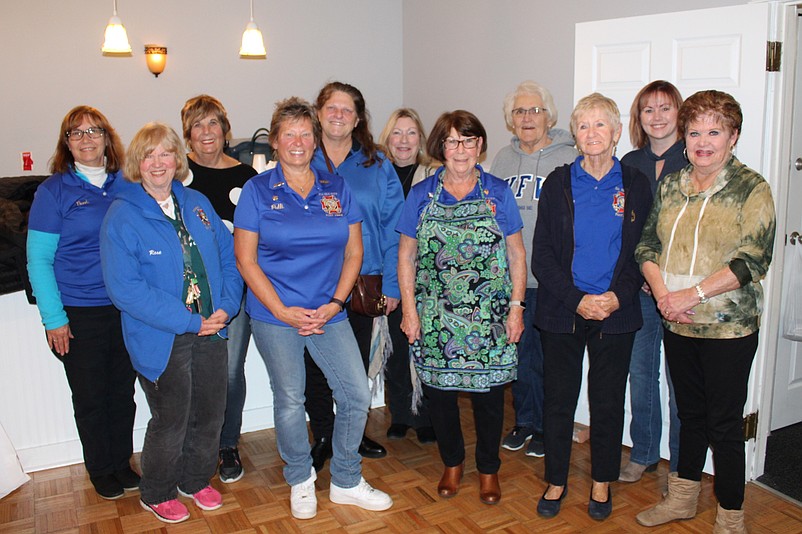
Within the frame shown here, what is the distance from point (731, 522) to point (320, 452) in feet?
5.52

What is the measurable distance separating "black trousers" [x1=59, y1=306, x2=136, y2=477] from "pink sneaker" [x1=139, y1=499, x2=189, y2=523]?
0.32 m

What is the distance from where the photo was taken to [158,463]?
2.70 meters

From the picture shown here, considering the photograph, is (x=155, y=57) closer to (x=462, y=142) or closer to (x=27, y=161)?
(x=27, y=161)

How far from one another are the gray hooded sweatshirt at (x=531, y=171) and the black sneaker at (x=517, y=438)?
0.77 m

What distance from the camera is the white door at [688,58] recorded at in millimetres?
2848

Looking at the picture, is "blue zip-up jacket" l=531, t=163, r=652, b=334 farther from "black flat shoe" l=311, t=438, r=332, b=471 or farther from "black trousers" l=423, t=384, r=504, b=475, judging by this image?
"black flat shoe" l=311, t=438, r=332, b=471

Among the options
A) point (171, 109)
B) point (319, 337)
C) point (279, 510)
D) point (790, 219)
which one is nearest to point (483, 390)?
point (319, 337)

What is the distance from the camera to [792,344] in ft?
11.7

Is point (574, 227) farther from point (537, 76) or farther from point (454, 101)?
point (454, 101)

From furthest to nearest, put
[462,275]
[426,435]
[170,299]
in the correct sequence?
1. [426,435]
2. [462,275]
3. [170,299]

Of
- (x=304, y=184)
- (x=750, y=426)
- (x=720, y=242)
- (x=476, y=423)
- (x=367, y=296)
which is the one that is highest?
(x=304, y=184)

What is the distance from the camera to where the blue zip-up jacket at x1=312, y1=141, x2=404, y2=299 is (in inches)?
116

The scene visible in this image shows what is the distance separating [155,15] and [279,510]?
14.6 feet

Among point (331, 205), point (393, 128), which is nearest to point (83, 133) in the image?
point (331, 205)
